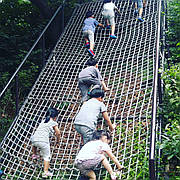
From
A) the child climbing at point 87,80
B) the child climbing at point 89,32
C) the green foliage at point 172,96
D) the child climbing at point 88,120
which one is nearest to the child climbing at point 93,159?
the child climbing at point 88,120

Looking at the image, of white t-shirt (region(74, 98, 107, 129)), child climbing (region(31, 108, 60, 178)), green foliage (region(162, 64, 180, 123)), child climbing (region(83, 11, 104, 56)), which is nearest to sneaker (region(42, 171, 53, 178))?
child climbing (region(31, 108, 60, 178))

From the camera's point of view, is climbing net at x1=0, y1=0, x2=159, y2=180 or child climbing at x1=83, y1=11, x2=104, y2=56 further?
child climbing at x1=83, y1=11, x2=104, y2=56

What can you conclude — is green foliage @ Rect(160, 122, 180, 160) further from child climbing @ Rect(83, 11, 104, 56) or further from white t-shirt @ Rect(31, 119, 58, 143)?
child climbing @ Rect(83, 11, 104, 56)

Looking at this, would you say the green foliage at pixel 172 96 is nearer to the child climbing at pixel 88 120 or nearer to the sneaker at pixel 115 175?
the child climbing at pixel 88 120

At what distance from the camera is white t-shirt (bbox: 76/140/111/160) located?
4.16 m

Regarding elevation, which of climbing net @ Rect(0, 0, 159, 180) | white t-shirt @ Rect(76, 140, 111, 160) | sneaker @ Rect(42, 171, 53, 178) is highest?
climbing net @ Rect(0, 0, 159, 180)

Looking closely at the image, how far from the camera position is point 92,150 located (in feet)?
13.8

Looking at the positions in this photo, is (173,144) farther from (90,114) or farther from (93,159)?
(90,114)

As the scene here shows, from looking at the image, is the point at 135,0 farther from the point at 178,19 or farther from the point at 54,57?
the point at 54,57

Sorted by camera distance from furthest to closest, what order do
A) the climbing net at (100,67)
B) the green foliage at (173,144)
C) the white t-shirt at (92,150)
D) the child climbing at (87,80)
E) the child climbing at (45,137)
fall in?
the climbing net at (100,67) < the child climbing at (87,80) < the child climbing at (45,137) < the white t-shirt at (92,150) < the green foliage at (173,144)

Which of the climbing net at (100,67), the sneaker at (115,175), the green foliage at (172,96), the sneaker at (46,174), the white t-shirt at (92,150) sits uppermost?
the climbing net at (100,67)

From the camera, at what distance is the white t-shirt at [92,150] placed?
4.16 m

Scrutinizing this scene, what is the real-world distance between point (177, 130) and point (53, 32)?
240 inches

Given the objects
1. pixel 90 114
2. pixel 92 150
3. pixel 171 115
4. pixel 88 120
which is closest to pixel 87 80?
pixel 90 114
